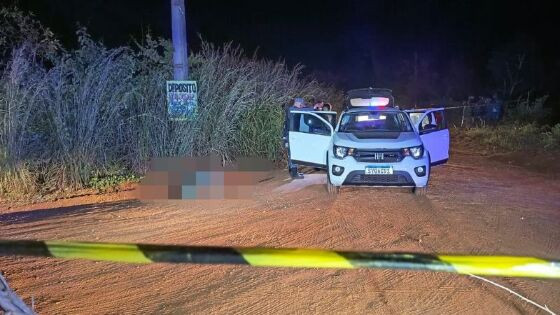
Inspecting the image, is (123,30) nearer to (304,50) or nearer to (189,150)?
(189,150)

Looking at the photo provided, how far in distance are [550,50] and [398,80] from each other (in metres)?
11.6

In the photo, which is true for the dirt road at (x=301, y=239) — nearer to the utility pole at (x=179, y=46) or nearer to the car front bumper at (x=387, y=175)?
the car front bumper at (x=387, y=175)

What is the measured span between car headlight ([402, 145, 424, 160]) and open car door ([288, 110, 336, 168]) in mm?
1511

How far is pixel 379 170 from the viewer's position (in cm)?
950

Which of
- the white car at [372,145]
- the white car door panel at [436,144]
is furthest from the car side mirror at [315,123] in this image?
the white car door panel at [436,144]

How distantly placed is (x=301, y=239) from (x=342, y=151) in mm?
3128

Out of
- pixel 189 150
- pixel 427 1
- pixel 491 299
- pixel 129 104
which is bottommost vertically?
pixel 491 299

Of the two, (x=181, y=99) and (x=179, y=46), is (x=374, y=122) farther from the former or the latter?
(x=179, y=46)

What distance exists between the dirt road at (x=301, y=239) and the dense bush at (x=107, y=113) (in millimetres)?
1300

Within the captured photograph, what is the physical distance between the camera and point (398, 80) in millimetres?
46594

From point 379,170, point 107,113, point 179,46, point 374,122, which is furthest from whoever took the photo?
point 179,46

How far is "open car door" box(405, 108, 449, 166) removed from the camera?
10.4 m

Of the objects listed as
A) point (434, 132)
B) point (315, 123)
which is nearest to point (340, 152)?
point (315, 123)

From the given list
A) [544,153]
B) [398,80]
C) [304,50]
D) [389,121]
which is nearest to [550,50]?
[398,80]
